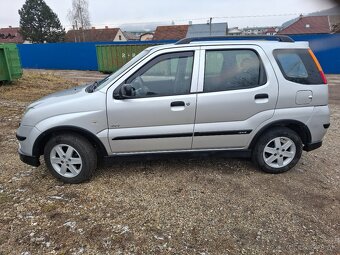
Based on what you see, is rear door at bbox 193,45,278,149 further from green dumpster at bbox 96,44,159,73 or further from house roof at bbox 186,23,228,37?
house roof at bbox 186,23,228,37

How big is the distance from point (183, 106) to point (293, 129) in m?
1.58

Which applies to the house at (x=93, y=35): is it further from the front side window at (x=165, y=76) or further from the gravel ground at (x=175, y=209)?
the front side window at (x=165, y=76)

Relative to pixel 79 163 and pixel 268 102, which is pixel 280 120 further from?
pixel 79 163

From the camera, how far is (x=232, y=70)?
3691mm

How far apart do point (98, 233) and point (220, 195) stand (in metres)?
1.46

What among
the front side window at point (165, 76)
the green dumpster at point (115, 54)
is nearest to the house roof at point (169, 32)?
the green dumpster at point (115, 54)

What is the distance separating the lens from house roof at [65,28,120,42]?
5375 cm

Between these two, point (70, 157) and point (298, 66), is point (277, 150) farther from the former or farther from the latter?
point (70, 157)

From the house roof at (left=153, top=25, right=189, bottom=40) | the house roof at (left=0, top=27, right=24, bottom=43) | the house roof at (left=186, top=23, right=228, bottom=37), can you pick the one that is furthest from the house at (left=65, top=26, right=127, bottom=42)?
the house roof at (left=186, top=23, right=228, bottom=37)

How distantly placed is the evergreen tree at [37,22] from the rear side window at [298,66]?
5276cm

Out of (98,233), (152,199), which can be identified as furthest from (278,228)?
(98,233)

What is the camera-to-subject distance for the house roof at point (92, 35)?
176ft

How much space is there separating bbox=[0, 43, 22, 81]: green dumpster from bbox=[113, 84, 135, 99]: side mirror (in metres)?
8.97

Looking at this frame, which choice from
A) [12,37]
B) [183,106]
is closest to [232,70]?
[183,106]
